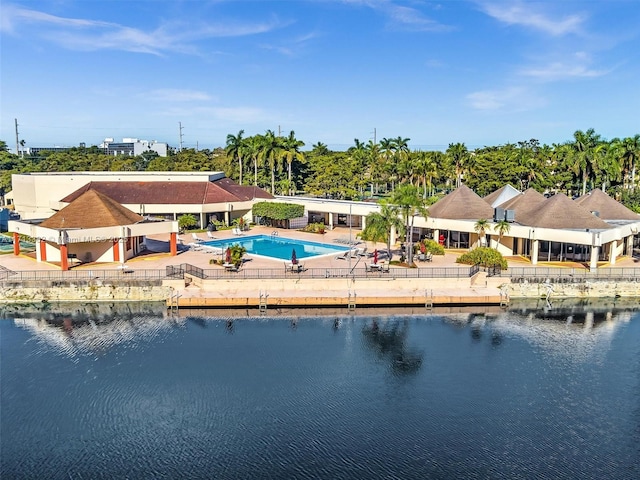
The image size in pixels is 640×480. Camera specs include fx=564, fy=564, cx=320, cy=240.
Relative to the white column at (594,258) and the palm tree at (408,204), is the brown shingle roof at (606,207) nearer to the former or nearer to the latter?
the white column at (594,258)

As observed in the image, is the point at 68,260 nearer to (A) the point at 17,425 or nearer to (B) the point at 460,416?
(A) the point at 17,425

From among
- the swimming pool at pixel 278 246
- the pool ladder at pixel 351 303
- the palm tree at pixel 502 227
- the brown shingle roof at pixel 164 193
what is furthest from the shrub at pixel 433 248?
the brown shingle roof at pixel 164 193

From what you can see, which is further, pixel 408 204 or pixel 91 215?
pixel 91 215

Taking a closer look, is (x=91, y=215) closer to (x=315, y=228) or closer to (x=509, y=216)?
(x=315, y=228)

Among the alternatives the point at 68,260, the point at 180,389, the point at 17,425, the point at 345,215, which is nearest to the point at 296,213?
the point at 345,215

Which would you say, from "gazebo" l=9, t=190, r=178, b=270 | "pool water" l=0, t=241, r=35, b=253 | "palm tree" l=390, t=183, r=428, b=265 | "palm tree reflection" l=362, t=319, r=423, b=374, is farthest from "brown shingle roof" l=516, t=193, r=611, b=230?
"pool water" l=0, t=241, r=35, b=253

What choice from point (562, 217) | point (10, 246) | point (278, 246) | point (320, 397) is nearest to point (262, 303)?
point (320, 397)

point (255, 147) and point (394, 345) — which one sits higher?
point (255, 147)
